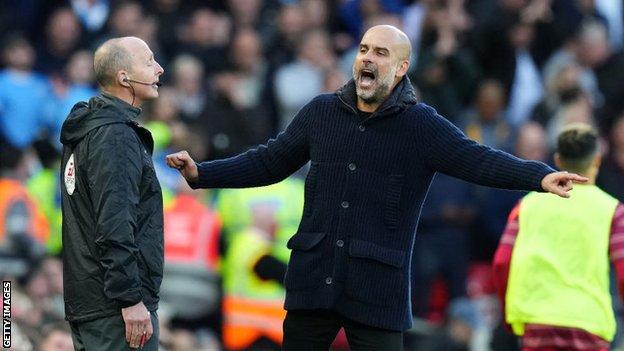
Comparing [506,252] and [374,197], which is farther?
[506,252]

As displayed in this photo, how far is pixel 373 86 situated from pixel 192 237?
5.07m

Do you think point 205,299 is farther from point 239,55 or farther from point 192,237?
point 239,55

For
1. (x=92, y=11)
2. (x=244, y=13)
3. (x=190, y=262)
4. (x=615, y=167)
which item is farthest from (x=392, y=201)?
(x=92, y=11)

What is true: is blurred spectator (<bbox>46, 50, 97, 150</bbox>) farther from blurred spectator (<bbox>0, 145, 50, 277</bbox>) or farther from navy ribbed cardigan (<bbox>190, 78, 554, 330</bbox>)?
navy ribbed cardigan (<bbox>190, 78, 554, 330</bbox>)

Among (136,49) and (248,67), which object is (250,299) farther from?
(136,49)

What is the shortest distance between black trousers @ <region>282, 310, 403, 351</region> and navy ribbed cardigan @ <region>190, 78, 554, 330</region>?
7cm

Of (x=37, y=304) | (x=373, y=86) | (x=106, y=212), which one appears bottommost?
(x=37, y=304)

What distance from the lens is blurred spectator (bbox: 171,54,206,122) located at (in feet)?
43.4

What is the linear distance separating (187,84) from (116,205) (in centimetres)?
688

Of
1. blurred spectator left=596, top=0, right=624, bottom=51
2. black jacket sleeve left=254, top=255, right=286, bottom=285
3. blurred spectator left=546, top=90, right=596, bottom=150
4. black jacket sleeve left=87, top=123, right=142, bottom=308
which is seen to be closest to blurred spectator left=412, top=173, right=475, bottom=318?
blurred spectator left=546, top=90, right=596, bottom=150

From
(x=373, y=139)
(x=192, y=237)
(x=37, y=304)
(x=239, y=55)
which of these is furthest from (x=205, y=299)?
(x=373, y=139)

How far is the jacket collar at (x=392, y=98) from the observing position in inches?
277

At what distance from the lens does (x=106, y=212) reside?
6.44 meters

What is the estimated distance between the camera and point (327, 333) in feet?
23.2
